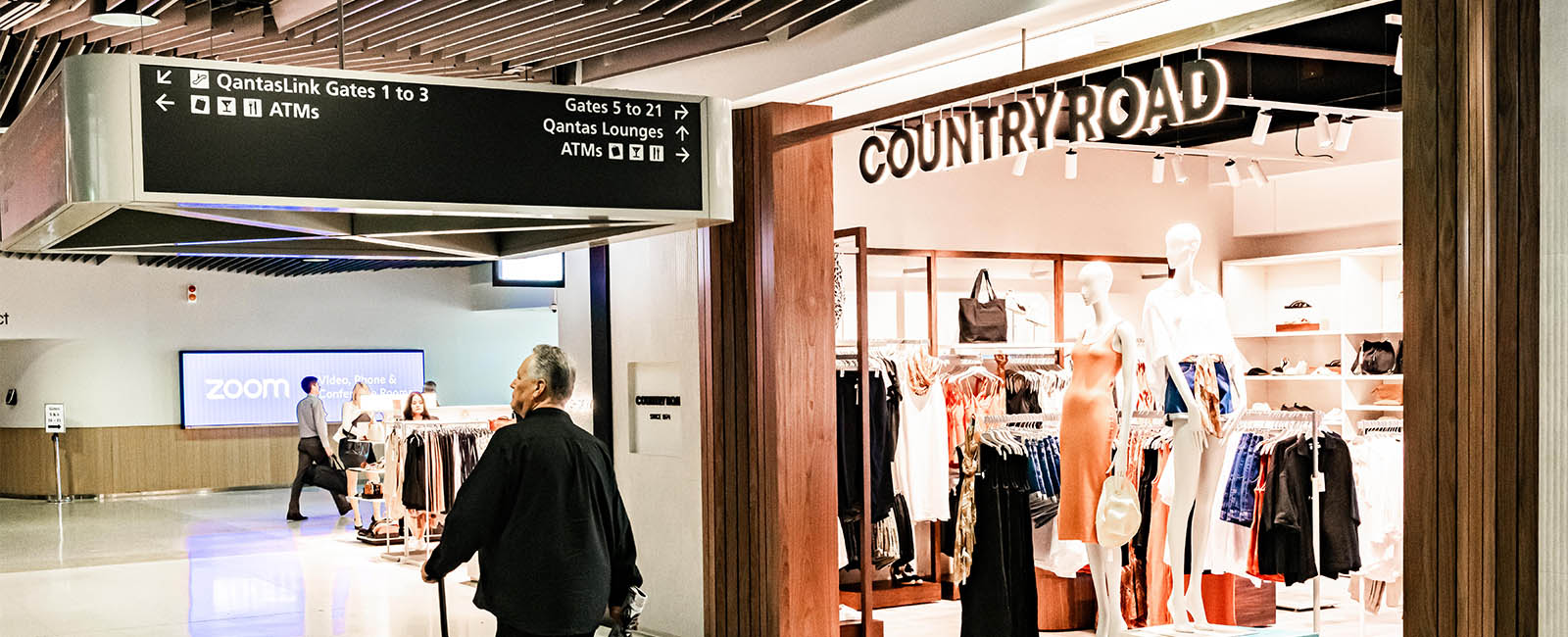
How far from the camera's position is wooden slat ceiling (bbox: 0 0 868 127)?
19.9 ft

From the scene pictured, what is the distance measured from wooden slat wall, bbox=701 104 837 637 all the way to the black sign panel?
2.79m

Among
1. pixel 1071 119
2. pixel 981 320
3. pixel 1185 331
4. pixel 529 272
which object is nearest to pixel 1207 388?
pixel 1185 331

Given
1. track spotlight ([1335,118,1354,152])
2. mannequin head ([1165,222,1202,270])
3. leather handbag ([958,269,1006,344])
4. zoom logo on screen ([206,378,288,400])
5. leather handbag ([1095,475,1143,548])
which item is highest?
track spotlight ([1335,118,1354,152])

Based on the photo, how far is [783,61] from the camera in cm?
646

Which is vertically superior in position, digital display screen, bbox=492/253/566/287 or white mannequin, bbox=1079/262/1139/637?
digital display screen, bbox=492/253/566/287

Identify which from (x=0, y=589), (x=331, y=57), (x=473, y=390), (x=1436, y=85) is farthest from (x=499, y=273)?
(x=1436, y=85)

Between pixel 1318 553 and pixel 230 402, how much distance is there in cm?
1558

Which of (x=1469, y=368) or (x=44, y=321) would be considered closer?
(x=1469, y=368)

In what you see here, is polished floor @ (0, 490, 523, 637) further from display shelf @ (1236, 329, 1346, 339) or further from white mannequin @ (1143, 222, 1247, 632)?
display shelf @ (1236, 329, 1346, 339)

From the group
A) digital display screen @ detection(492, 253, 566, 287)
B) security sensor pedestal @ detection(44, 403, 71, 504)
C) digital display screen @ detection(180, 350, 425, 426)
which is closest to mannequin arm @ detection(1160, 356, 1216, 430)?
digital display screen @ detection(492, 253, 566, 287)

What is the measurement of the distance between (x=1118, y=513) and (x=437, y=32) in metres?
3.77

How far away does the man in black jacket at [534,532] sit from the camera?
160 inches

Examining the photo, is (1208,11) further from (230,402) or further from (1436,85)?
(230,402)

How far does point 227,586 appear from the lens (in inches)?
387
